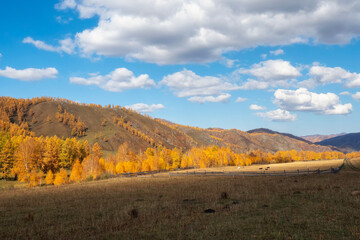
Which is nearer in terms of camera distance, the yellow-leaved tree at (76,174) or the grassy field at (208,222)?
the grassy field at (208,222)

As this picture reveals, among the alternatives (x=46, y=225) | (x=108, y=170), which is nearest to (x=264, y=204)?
(x=46, y=225)

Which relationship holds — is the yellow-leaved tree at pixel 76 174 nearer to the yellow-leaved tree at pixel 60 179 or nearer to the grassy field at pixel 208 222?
the yellow-leaved tree at pixel 60 179

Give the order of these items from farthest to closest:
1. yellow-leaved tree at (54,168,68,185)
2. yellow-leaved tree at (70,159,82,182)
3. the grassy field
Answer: yellow-leaved tree at (70,159,82,182), yellow-leaved tree at (54,168,68,185), the grassy field

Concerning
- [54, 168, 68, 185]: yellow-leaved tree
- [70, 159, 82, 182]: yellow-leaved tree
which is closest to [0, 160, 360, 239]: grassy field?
[54, 168, 68, 185]: yellow-leaved tree

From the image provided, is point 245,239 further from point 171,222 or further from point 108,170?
→ point 108,170

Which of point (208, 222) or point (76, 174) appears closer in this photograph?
point (208, 222)

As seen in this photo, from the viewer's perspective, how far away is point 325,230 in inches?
454

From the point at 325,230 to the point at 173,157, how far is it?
4733 inches

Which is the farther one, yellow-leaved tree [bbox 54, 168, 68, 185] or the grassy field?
yellow-leaved tree [bbox 54, 168, 68, 185]

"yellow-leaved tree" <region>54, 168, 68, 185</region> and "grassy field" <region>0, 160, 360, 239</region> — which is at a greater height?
"grassy field" <region>0, 160, 360, 239</region>

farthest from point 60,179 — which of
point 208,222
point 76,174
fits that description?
point 208,222

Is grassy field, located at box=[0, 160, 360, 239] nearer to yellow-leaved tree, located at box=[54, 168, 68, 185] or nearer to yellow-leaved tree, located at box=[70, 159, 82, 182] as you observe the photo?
yellow-leaved tree, located at box=[54, 168, 68, 185]

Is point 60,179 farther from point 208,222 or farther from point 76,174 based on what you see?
point 208,222

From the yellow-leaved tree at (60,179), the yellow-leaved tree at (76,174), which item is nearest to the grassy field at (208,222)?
the yellow-leaved tree at (60,179)
